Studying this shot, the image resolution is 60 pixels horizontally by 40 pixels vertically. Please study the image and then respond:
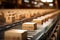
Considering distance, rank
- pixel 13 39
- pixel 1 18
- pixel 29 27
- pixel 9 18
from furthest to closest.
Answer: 1. pixel 1 18
2. pixel 9 18
3. pixel 29 27
4. pixel 13 39

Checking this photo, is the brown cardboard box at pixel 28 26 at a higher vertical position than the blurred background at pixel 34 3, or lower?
higher

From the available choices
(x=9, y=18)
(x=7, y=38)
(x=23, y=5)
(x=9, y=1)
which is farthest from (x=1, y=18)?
(x=23, y=5)

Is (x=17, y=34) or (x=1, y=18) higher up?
(x=17, y=34)

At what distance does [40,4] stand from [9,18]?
1361 centimetres

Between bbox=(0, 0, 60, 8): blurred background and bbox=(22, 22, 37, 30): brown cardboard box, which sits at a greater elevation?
bbox=(22, 22, 37, 30): brown cardboard box

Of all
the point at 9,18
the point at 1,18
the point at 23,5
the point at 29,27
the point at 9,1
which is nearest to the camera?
the point at 29,27

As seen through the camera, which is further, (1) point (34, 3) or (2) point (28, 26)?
(1) point (34, 3)

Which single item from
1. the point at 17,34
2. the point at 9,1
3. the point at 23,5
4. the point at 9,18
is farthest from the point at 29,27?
the point at 23,5

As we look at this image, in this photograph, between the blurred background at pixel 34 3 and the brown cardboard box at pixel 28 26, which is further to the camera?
the blurred background at pixel 34 3

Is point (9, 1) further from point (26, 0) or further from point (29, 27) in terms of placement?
point (29, 27)

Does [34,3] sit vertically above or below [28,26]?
below

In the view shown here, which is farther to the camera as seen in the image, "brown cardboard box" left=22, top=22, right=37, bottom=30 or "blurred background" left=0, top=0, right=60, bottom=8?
"blurred background" left=0, top=0, right=60, bottom=8

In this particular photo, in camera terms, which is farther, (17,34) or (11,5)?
(11,5)

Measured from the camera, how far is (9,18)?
480 centimetres
